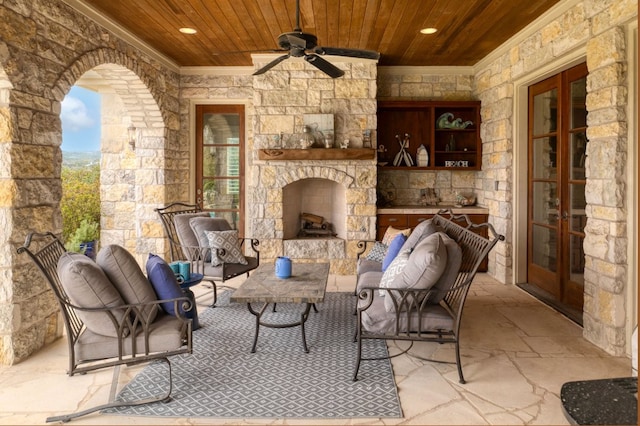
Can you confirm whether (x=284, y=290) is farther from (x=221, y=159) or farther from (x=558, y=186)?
(x=221, y=159)

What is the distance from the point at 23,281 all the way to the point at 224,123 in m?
3.97

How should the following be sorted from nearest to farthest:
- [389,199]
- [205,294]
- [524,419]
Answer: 1. [524,419]
2. [205,294]
3. [389,199]

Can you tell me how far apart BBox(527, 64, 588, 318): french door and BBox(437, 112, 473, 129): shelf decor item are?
4.04ft

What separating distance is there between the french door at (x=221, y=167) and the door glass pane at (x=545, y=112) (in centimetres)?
390

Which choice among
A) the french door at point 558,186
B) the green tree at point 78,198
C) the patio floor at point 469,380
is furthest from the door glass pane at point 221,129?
the french door at point 558,186

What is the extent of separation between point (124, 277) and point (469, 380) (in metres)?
2.21

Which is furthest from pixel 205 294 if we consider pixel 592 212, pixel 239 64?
pixel 592 212

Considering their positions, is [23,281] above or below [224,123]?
below

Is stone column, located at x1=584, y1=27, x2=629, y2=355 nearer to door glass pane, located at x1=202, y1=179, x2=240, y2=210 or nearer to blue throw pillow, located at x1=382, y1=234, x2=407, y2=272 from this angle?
blue throw pillow, located at x1=382, y1=234, x2=407, y2=272

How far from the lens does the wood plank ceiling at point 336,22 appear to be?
13.7ft

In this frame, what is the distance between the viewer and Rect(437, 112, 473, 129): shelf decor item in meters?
6.45

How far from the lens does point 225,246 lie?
4645 millimetres

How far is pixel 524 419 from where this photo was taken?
97.3 inches

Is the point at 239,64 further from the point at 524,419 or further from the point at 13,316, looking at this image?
the point at 524,419
